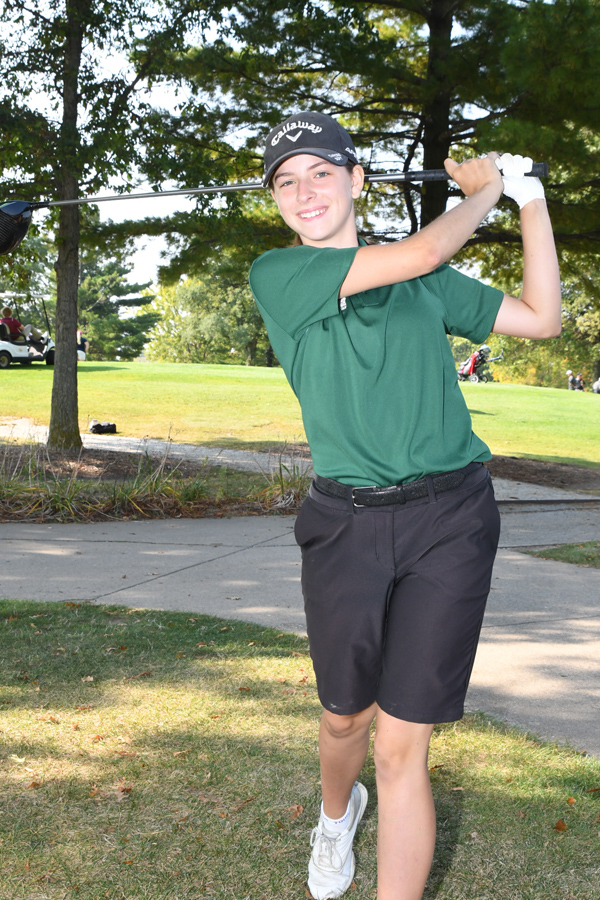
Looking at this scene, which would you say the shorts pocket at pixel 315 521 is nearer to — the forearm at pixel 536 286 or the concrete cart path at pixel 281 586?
the forearm at pixel 536 286

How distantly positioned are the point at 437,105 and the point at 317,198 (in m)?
10.0

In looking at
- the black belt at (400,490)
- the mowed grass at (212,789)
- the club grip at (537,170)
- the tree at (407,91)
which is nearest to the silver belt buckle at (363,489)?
the black belt at (400,490)

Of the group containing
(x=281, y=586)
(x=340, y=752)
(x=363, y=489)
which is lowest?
(x=281, y=586)

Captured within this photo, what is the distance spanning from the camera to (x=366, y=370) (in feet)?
6.52

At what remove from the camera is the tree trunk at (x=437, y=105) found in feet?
35.1

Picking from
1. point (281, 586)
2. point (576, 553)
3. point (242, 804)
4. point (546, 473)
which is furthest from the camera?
point (546, 473)

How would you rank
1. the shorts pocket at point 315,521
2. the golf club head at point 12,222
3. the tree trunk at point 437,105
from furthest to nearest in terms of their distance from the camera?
1. the tree trunk at point 437,105
2. the golf club head at point 12,222
3. the shorts pocket at point 315,521

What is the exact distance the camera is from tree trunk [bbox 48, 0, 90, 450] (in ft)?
33.3

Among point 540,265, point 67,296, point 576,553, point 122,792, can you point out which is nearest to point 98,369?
point 67,296

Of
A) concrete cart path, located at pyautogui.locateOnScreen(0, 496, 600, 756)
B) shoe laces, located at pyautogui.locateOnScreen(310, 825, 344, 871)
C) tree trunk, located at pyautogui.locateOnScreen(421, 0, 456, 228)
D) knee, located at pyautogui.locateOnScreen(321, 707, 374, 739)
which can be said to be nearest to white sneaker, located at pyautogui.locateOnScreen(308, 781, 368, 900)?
shoe laces, located at pyautogui.locateOnScreen(310, 825, 344, 871)

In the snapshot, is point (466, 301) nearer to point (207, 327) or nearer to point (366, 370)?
point (366, 370)

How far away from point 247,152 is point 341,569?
32.0ft

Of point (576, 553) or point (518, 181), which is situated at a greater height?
point (518, 181)

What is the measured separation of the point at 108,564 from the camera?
19.2 ft
